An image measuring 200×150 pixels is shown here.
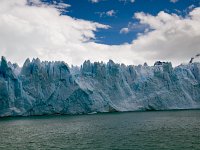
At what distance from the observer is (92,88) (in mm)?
87375

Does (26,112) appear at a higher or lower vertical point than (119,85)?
lower

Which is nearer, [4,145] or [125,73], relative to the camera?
[4,145]

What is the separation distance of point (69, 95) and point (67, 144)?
51715 millimetres

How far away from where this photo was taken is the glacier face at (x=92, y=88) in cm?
8169

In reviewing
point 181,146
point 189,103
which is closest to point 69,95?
point 189,103

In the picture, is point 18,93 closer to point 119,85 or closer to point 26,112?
point 26,112

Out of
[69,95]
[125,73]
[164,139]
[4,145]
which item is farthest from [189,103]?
[4,145]

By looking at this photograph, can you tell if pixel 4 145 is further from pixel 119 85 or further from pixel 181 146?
pixel 119 85

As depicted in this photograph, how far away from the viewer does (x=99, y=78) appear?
9081 centimetres

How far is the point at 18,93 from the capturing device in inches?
3179

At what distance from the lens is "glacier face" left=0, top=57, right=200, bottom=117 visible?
81.7 meters

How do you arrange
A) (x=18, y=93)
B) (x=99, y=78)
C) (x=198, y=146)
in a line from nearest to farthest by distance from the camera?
(x=198, y=146) < (x=18, y=93) < (x=99, y=78)

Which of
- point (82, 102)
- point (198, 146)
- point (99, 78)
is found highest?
point (99, 78)

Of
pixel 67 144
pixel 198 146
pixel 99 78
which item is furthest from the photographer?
pixel 99 78
